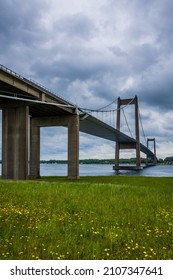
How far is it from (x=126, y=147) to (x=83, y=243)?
94.7 m

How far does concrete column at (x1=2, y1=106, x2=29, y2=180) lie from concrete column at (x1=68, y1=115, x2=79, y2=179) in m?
10.0

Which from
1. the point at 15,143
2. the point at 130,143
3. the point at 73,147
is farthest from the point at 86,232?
the point at 130,143

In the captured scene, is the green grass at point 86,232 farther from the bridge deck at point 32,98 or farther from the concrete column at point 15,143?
the concrete column at point 15,143

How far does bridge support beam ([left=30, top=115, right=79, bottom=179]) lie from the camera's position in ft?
159

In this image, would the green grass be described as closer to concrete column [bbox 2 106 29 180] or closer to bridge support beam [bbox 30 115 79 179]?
concrete column [bbox 2 106 29 180]

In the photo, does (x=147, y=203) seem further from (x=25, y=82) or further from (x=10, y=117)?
(x=10, y=117)

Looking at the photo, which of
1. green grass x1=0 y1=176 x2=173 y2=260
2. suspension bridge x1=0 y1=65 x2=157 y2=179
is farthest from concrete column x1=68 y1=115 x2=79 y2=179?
green grass x1=0 y1=176 x2=173 y2=260

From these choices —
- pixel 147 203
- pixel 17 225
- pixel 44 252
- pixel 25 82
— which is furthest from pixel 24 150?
pixel 44 252

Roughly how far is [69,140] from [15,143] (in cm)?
1116

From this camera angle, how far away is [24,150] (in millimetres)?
39844

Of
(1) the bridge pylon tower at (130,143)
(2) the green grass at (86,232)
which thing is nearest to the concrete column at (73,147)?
(2) the green grass at (86,232)

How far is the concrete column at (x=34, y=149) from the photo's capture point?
176 feet

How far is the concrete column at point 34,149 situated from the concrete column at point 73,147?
7.15 m

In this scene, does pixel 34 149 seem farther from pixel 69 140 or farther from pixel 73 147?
pixel 73 147
